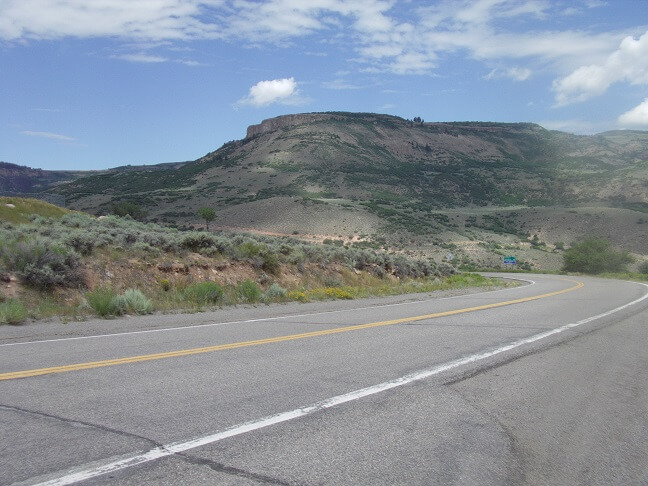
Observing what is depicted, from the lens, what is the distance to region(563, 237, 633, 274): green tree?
57.3 meters

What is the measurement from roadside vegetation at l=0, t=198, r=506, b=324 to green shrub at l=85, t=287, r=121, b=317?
0.02 metres

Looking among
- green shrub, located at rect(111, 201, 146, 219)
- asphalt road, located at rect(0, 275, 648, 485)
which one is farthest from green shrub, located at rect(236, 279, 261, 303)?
green shrub, located at rect(111, 201, 146, 219)

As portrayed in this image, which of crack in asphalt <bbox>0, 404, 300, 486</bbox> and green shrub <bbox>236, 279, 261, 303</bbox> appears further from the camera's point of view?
green shrub <bbox>236, 279, 261, 303</bbox>

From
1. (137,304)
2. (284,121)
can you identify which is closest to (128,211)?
(137,304)

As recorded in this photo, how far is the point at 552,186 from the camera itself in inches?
3976

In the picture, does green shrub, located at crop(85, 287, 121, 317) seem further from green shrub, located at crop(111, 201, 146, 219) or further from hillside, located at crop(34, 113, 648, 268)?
green shrub, located at crop(111, 201, 146, 219)

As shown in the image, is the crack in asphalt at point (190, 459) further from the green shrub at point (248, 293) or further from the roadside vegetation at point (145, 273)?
the green shrub at point (248, 293)

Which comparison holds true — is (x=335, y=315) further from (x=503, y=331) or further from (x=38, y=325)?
(x=38, y=325)

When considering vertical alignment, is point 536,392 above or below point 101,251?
below

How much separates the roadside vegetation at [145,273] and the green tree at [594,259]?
128 feet

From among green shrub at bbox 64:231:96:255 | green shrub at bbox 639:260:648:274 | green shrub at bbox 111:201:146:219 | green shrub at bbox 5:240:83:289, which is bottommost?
green shrub at bbox 639:260:648:274

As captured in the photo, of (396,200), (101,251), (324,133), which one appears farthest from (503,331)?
(324,133)

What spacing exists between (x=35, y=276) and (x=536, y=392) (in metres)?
12.0

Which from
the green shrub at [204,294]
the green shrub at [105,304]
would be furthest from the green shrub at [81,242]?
the green shrub at [105,304]
